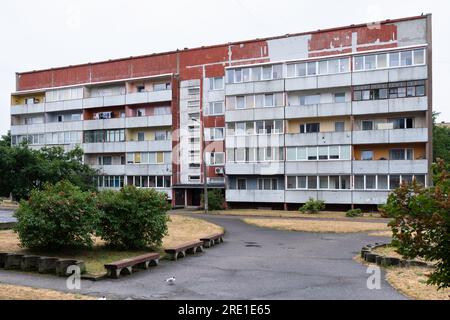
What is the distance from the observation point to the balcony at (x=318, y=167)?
42.3 meters

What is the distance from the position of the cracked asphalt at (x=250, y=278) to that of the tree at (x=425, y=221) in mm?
4380

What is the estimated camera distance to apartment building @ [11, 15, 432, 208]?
133 ft

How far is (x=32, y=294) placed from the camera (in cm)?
1034

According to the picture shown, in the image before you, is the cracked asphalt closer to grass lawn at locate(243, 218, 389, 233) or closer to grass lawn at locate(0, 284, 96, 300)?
grass lawn at locate(0, 284, 96, 300)

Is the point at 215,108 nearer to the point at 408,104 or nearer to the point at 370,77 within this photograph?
the point at 370,77

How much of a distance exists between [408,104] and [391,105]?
1.37 m

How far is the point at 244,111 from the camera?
46781mm

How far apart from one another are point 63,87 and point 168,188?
2055cm

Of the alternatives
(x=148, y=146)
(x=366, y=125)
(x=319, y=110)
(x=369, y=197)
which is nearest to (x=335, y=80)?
(x=319, y=110)

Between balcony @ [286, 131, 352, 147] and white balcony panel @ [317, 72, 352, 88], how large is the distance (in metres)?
4.36

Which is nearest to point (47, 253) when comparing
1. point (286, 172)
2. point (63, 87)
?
point (286, 172)

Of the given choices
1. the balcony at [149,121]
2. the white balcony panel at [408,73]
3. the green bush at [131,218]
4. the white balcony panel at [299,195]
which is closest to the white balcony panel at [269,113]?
the white balcony panel at [299,195]

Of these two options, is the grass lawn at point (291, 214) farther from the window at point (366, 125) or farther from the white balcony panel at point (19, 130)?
the white balcony panel at point (19, 130)

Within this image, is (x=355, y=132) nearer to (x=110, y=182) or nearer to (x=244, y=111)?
(x=244, y=111)
